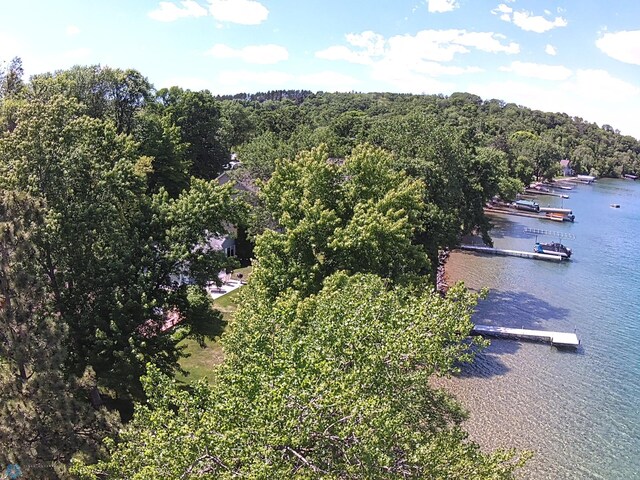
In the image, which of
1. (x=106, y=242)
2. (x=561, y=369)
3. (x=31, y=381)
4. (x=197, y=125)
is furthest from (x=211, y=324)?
(x=197, y=125)

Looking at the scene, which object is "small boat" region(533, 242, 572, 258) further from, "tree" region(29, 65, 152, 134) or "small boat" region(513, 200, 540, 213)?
"tree" region(29, 65, 152, 134)

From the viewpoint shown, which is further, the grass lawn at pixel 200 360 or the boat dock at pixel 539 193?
the boat dock at pixel 539 193

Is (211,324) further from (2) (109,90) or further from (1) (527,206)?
(1) (527,206)

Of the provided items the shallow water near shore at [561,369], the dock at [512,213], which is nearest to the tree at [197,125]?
the shallow water near shore at [561,369]

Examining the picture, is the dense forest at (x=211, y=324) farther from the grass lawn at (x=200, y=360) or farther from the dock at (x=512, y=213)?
the dock at (x=512, y=213)

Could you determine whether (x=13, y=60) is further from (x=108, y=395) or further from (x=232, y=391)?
(x=232, y=391)

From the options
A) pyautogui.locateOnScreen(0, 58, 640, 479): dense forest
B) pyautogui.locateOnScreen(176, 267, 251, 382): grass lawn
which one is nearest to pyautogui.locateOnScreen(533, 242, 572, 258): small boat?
pyautogui.locateOnScreen(0, 58, 640, 479): dense forest
